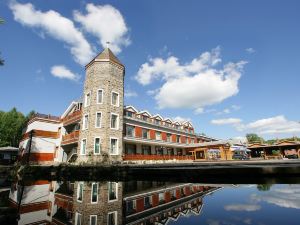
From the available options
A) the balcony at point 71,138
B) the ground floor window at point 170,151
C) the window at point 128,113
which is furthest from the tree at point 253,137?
the balcony at point 71,138

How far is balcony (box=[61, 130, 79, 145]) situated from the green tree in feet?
64.7

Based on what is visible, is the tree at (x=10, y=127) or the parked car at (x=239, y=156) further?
the tree at (x=10, y=127)

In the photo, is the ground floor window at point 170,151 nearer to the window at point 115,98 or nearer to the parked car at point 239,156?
the parked car at point 239,156

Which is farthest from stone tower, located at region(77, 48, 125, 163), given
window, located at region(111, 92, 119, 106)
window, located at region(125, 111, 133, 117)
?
window, located at region(125, 111, 133, 117)

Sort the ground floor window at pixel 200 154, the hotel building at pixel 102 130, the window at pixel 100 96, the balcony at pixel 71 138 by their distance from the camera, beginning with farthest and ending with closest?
1. the ground floor window at pixel 200 154
2. the balcony at pixel 71 138
3. the window at pixel 100 96
4. the hotel building at pixel 102 130

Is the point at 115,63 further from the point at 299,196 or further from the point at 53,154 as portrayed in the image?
the point at 299,196

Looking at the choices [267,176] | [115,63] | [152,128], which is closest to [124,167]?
[267,176]

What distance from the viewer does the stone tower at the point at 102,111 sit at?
81.3 feet

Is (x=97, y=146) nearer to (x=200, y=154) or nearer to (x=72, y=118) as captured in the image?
(x=72, y=118)

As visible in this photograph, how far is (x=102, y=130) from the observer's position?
25188 mm

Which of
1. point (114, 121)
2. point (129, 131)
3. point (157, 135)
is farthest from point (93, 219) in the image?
point (157, 135)

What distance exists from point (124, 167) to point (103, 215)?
9.61m

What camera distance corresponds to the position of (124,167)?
528 inches

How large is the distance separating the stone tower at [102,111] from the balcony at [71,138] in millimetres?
1790
